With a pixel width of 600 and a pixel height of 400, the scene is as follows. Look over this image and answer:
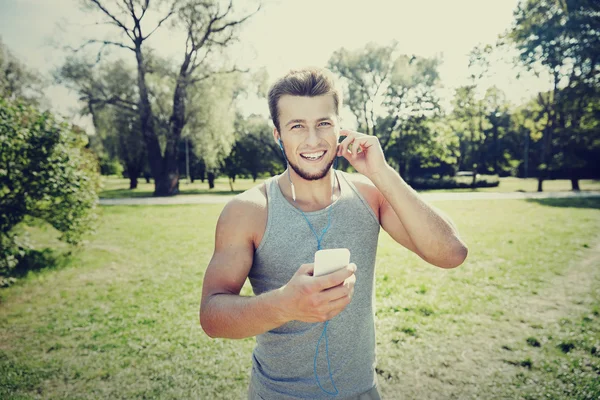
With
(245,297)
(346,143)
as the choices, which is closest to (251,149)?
(346,143)

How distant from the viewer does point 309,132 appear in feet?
6.60

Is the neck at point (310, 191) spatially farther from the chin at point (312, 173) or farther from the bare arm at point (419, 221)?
the bare arm at point (419, 221)

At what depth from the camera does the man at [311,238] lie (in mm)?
1747

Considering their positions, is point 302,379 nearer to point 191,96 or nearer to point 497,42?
point 191,96

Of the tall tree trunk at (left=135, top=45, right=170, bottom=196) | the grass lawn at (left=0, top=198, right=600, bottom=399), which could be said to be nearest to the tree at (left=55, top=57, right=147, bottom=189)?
the tall tree trunk at (left=135, top=45, right=170, bottom=196)

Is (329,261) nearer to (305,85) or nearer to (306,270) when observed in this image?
(306,270)

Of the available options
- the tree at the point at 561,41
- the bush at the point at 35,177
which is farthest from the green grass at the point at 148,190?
the tree at the point at 561,41

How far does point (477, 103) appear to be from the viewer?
110 ft

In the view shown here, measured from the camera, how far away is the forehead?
2.00m

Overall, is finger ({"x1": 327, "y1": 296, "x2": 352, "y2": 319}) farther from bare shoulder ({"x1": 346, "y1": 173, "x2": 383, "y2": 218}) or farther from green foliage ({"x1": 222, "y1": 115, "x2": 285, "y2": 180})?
green foliage ({"x1": 222, "y1": 115, "x2": 285, "y2": 180})

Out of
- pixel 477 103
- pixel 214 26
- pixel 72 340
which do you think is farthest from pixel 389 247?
pixel 477 103

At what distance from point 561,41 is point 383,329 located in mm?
27708

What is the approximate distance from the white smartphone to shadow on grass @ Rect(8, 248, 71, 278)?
8.50 m

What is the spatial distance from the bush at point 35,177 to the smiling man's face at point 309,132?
6733mm
